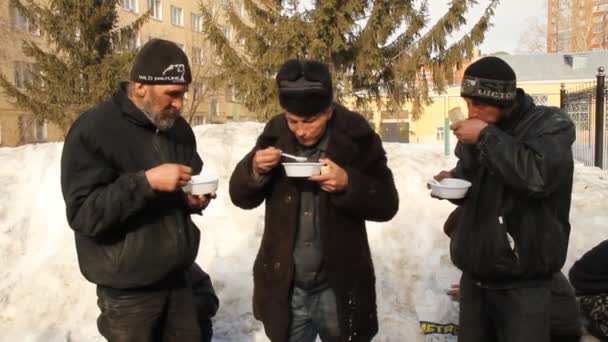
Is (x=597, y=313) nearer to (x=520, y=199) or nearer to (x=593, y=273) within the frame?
(x=593, y=273)

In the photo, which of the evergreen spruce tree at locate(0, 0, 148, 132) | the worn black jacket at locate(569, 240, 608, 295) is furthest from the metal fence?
the evergreen spruce tree at locate(0, 0, 148, 132)

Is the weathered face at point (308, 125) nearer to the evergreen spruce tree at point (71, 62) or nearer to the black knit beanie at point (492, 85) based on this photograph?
the black knit beanie at point (492, 85)


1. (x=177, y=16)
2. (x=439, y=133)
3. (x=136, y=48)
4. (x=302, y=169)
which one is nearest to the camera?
(x=302, y=169)

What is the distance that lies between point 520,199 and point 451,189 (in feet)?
1.15

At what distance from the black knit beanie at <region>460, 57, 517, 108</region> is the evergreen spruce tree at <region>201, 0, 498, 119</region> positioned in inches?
381

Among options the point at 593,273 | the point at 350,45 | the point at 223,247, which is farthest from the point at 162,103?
the point at 350,45

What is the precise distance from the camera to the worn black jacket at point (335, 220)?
2658 millimetres

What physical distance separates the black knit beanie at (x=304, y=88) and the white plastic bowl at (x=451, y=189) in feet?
2.42

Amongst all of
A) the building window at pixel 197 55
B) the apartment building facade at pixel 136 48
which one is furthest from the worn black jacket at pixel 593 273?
the building window at pixel 197 55

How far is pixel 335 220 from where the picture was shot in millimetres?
2680

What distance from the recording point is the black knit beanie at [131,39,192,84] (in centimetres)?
272

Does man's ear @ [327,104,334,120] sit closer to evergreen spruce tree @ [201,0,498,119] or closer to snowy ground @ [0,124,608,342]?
snowy ground @ [0,124,608,342]

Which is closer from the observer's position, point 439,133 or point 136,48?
point 136,48

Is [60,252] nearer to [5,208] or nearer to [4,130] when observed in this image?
[5,208]
